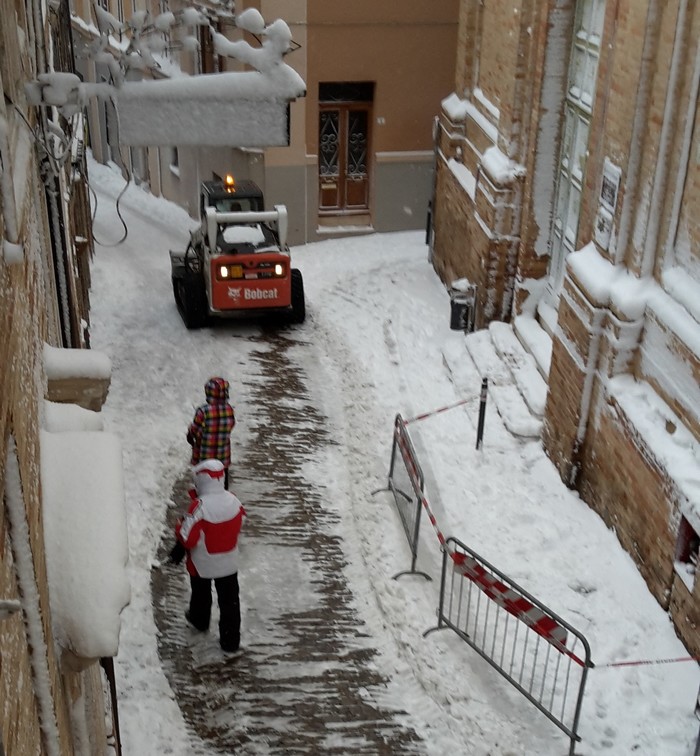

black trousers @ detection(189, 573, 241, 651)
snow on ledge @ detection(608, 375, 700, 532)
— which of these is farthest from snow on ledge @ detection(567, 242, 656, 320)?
black trousers @ detection(189, 573, 241, 651)

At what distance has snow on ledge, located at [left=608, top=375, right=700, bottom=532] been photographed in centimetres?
714

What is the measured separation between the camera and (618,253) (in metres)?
8.59

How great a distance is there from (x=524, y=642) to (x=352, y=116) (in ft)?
43.1

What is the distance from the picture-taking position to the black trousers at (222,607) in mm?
7223

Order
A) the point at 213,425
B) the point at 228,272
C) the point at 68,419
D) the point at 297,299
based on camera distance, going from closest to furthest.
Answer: the point at 68,419
the point at 213,425
the point at 228,272
the point at 297,299

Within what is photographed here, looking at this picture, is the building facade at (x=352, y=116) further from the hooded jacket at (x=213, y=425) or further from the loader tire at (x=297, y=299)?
the hooded jacket at (x=213, y=425)

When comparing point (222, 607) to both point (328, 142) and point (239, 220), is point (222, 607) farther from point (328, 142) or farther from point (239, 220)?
point (328, 142)

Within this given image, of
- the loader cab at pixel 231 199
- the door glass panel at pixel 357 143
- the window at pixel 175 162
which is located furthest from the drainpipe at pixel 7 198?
the window at pixel 175 162

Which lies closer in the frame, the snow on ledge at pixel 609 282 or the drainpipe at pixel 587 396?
the snow on ledge at pixel 609 282

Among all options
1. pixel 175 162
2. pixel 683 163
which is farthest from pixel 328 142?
pixel 683 163

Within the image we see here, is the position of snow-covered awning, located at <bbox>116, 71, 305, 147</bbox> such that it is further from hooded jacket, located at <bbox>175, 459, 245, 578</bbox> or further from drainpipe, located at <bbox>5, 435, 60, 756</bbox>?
drainpipe, located at <bbox>5, 435, 60, 756</bbox>

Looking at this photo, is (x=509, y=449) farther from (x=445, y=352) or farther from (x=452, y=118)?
(x=452, y=118)

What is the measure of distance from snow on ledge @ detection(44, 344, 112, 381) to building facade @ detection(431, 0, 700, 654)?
13.8 feet

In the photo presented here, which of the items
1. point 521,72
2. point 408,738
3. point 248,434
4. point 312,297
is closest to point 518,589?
point 408,738
